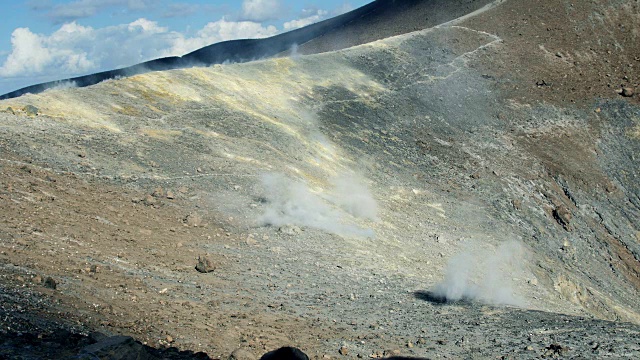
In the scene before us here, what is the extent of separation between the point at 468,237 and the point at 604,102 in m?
15.7

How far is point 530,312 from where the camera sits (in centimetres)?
1245

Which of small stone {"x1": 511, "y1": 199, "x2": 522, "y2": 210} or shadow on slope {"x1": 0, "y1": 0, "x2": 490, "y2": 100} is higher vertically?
shadow on slope {"x1": 0, "y1": 0, "x2": 490, "y2": 100}

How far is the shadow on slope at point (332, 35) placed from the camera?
45.0 meters

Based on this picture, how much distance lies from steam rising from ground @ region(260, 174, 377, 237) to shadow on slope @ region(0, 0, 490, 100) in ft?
73.3

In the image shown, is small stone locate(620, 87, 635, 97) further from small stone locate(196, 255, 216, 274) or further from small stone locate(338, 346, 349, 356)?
small stone locate(338, 346, 349, 356)

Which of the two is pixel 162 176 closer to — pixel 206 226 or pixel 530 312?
pixel 206 226

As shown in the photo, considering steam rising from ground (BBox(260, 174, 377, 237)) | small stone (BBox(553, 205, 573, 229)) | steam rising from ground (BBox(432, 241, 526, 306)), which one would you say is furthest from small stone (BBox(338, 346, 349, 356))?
small stone (BBox(553, 205, 573, 229))

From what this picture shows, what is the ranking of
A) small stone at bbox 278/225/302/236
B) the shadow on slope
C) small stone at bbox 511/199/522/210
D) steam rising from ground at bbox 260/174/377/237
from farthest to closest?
1. the shadow on slope
2. small stone at bbox 511/199/522/210
3. steam rising from ground at bbox 260/174/377/237
4. small stone at bbox 278/225/302/236

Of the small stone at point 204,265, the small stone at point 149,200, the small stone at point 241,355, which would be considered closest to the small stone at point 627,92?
the small stone at point 149,200

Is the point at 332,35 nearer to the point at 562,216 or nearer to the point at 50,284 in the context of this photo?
the point at 562,216

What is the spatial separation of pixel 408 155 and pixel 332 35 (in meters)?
25.7

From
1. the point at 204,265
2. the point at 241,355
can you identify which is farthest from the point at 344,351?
the point at 204,265

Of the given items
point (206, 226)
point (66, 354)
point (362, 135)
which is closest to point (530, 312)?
point (206, 226)

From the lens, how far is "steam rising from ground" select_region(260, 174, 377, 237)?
55.9 ft
